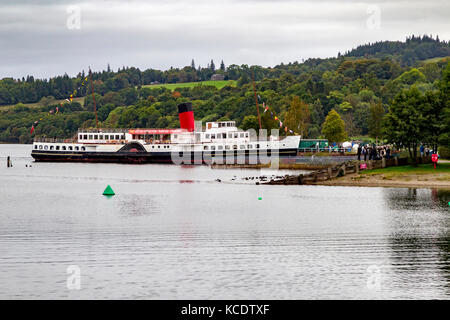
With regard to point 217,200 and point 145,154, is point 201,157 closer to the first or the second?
point 145,154

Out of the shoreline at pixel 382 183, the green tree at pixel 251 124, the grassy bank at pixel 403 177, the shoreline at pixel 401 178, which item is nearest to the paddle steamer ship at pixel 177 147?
the green tree at pixel 251 124

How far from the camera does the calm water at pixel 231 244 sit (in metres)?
27.9

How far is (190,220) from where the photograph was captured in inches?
1917

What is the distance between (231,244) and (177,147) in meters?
87.9

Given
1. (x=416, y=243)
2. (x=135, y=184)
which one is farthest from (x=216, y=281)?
(x=135, y=184)

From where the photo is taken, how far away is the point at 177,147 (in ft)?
410

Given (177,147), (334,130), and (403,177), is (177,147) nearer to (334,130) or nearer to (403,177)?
(334,130)

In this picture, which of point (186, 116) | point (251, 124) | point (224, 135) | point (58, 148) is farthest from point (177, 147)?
point (251, 124)

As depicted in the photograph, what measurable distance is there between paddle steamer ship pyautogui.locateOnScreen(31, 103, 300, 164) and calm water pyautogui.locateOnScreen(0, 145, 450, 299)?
51574 millimetres

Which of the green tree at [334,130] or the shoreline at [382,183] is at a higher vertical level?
the green tree at [334,130]

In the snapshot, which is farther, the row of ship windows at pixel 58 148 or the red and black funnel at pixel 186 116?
the row of ship windows at pixel 58 148

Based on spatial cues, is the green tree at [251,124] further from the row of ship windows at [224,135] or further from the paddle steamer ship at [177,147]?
the row of ship windows at [224,135]

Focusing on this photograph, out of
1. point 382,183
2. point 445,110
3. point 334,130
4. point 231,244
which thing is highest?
point 445,110

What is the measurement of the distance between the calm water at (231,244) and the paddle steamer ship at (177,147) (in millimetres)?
51574
